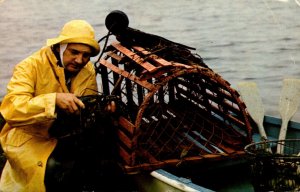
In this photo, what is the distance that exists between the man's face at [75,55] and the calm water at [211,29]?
8.26m

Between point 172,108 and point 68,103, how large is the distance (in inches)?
79.7

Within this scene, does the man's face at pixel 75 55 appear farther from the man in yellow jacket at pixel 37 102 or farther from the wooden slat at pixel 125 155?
the wooden slat at pixel 125 155

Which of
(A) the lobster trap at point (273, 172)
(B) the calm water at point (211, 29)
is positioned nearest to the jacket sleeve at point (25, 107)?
(A) the lobster trap at point (273, 172)

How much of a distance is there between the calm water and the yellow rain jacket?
27.6ft

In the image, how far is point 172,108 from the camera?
201 inches

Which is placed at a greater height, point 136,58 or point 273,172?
point 136,58

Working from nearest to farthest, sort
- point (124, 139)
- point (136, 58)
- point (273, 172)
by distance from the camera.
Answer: point (273, 172)
point (124, 139)
point (136, 58)

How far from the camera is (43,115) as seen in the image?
10.7ft

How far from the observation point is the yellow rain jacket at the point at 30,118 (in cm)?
329

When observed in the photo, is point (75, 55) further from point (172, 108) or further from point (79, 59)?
point (172, 108)

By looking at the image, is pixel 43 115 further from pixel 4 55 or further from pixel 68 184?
pixel 4 55

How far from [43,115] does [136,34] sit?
1508mm

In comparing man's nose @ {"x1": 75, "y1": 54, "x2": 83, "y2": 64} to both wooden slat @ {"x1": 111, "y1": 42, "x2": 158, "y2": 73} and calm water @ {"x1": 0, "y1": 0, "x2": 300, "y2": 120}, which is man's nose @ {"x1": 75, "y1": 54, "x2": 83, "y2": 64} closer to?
wooden slat @ {"x1": 111, "y1": 42, "x2": 158, "y2": 73}

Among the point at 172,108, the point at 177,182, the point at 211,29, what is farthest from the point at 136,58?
the point at 211,29
